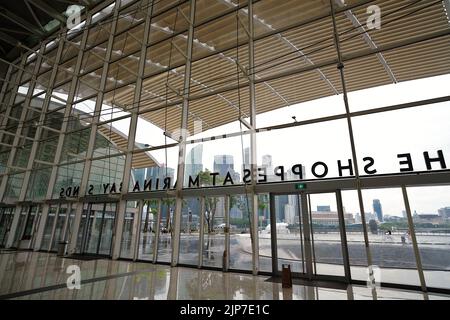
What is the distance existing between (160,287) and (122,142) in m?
7.40

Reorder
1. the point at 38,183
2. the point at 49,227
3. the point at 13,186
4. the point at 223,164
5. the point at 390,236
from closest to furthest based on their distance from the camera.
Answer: the point at 390,236, the point at 223,164, the point at 49,227, the point at 38,183, the point at 13,186

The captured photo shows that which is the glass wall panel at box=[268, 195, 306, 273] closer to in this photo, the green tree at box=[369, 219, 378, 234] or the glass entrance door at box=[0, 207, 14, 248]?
the green tree at box=[369, 219, 378, 234]

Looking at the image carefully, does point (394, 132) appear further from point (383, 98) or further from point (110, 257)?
point (110, 257)

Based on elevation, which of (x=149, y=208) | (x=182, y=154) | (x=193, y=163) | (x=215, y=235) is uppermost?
(x=182, y=154)

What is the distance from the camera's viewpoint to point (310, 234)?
17.8ft

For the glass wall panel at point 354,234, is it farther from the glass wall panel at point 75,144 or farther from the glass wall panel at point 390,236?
the glass wall panel at point 75,144

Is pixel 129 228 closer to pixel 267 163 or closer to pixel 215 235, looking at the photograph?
pixel 215 235

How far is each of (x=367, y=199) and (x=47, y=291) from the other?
6.20m

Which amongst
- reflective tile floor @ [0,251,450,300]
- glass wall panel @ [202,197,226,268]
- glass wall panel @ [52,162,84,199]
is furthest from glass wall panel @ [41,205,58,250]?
glass wall panel @ [202,197,226,268]

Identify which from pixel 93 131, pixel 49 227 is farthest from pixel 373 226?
pixel 49 227

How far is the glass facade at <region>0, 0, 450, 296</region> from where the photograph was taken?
5.01m

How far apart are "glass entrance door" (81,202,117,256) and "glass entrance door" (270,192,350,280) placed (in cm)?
582

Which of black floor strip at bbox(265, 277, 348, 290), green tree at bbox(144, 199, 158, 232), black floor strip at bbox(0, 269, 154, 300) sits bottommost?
black floor strip at bbox(0, 269, 154, 300)
